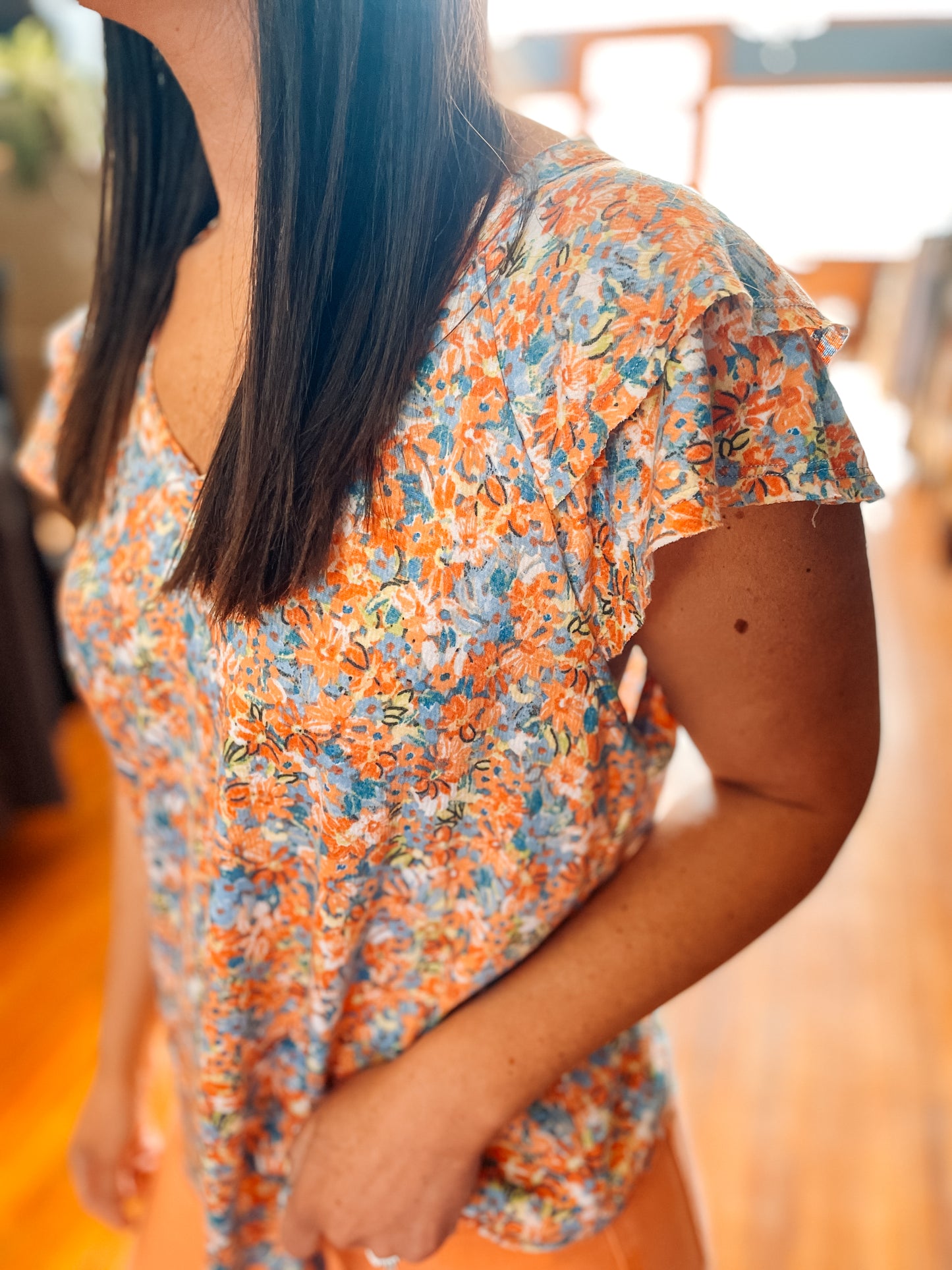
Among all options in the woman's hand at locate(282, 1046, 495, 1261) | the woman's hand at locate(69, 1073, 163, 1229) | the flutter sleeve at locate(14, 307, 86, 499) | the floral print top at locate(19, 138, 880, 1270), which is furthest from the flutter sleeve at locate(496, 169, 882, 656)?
the woman's hand at locate(69, 1073, 163, 1229)

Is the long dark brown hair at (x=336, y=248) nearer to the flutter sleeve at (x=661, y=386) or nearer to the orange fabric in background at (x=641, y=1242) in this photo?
the flutter sleeve at (x=661, y=386)

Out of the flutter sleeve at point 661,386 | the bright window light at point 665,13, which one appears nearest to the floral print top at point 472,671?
the flutter sleeve at point 661,386

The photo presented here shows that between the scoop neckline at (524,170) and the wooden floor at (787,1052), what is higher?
the scoop neckline at (524,170)

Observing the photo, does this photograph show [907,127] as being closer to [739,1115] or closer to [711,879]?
[739,1115]

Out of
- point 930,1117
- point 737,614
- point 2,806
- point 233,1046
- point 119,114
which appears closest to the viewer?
point 737,614

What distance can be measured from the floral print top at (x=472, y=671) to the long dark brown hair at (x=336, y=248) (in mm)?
17

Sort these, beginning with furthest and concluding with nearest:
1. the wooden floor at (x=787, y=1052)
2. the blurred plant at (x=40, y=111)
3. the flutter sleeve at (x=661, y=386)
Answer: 1. the blurred plant at (x=40, y=111)
2. the wooden floor at (x=787, y=1052)
3. the flutter sleeve at (x=661, y=386)

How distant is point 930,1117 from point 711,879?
5.38 feet

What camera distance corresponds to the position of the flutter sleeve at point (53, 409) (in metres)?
0.85

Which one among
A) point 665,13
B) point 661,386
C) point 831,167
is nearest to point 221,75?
point 661,386

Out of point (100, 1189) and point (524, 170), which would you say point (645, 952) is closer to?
point (524, 170)

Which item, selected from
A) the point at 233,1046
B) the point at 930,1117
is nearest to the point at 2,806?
the point at 233,1046

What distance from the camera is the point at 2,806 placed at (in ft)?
7.75

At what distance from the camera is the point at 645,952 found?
1.85 feet
